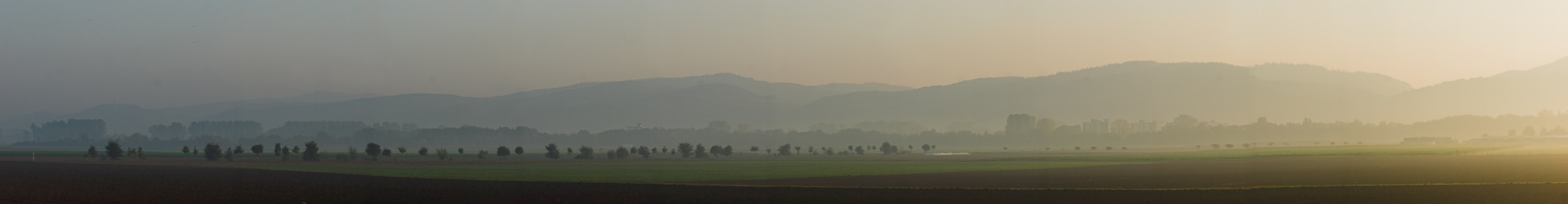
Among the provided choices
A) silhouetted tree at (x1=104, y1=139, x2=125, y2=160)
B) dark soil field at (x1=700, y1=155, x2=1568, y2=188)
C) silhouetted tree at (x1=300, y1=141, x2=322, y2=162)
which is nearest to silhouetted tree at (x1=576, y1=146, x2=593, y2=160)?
silhouetted tree at (x1=300, y1=141, x2=322, y2=162)

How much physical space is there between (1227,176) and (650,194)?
4695 cm

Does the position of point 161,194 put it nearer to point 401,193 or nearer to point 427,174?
point 401,193

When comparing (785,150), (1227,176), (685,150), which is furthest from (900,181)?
(785,150)

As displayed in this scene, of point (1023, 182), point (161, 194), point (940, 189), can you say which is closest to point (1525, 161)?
point (1023, 182)

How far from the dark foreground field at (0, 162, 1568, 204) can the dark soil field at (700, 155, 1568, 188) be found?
5780 mm

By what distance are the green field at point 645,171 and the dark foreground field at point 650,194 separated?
9917 mm

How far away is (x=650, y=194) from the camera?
6303 centimetres

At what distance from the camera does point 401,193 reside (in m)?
65.1

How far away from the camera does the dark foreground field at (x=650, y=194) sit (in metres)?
57.0

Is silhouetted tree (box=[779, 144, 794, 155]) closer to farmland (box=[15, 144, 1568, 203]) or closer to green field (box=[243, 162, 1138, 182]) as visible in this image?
green field (box=[243, 162, 1138, 182])

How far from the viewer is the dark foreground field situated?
57.0 metres

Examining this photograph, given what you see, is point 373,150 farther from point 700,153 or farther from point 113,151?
point 700,153

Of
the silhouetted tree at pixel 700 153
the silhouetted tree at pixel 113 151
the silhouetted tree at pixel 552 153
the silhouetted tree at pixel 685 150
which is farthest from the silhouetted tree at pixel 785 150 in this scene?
the silhouetted tree at pixel 113 151

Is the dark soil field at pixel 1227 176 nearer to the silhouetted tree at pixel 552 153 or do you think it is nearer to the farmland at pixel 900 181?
the farmland at pixel 900 181
